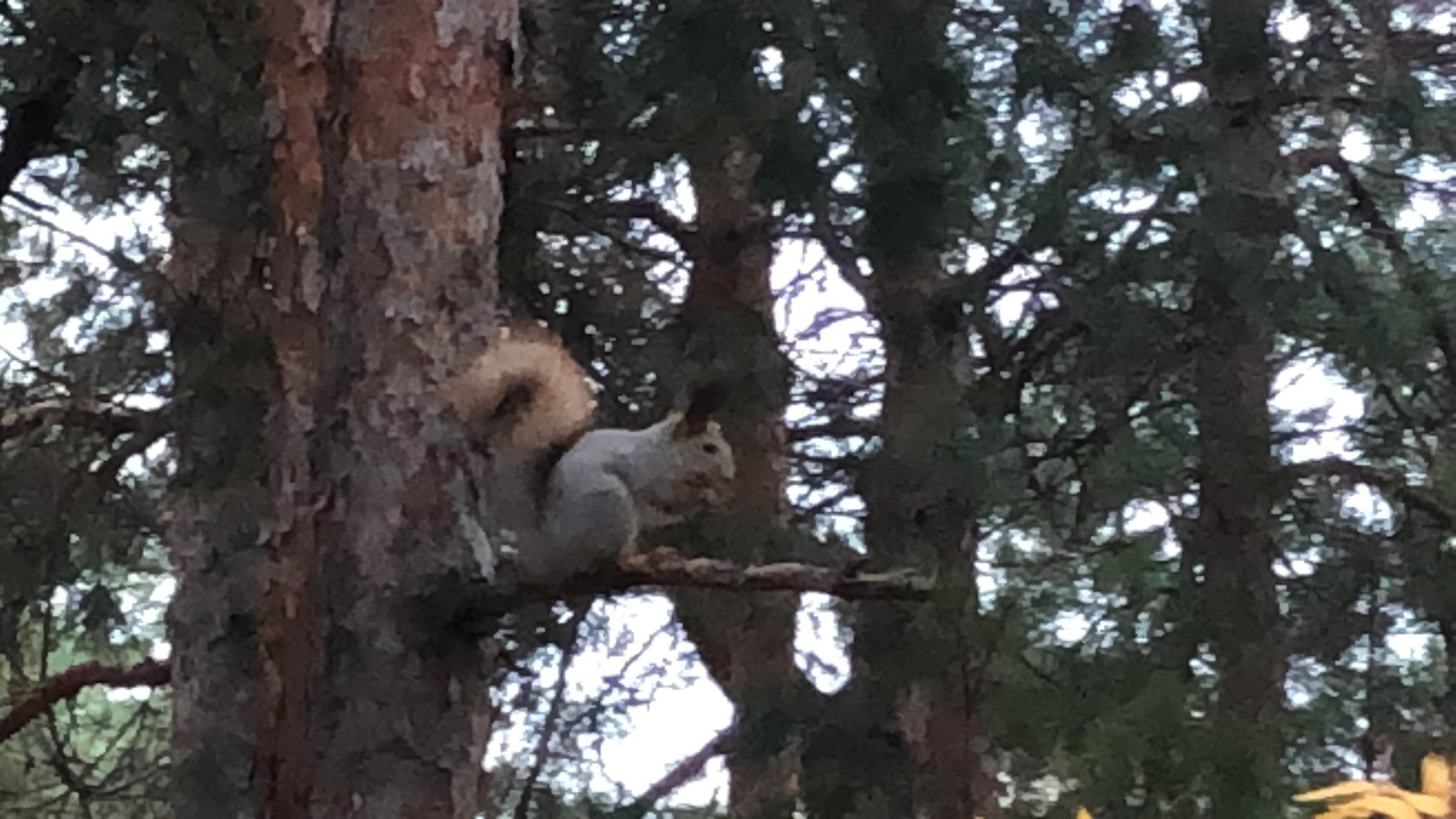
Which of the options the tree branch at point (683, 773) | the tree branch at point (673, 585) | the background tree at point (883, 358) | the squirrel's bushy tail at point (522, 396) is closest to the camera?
the tree branch at point (673, 585)

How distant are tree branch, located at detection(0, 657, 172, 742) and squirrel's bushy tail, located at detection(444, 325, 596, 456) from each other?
89 cm

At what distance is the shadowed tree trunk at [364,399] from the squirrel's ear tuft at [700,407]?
264 mm

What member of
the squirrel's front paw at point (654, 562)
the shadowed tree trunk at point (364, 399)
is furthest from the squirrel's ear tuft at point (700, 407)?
the shadowed tree trunk at point (364, 399)

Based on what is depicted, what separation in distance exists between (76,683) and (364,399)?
0.98 metres

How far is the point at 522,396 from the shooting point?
69.6 inches

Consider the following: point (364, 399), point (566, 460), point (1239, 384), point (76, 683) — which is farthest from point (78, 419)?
point (1239, 384)

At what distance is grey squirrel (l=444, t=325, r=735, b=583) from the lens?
166 centimetres

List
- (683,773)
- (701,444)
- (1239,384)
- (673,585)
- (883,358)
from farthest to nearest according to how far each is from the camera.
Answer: (683,773) → (883,358) → (1239,384) → (701,444) → (673,585)

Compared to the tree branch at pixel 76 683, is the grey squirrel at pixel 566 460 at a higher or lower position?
lower

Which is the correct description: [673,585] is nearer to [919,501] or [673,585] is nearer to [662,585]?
[662,585]

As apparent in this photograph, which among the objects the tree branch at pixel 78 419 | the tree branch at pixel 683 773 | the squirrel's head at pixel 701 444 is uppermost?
the tree branch at pixel 78 419

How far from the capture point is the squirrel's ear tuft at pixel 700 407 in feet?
5.26

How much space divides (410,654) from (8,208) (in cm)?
173

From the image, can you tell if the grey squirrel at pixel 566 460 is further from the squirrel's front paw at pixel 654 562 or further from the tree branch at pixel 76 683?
the tree branch at pixel 76 683
